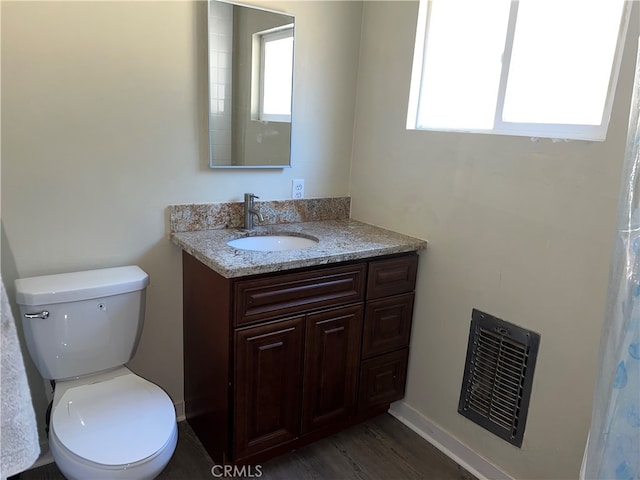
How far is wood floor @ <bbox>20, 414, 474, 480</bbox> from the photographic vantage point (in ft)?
6.26

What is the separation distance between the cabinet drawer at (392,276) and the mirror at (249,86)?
699 mm

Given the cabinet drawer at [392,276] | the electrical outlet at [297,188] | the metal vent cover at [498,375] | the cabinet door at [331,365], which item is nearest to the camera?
the metal vent cover at [498,375]

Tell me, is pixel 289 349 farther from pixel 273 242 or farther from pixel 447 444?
pixel 447 444

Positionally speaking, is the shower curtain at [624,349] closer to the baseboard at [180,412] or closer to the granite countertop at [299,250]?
the granite countertop at [299,250]

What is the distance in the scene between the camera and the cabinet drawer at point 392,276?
1996 mm

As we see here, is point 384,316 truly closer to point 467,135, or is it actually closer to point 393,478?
point 393,478

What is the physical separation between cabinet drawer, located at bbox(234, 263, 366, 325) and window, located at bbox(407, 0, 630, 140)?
0.81m

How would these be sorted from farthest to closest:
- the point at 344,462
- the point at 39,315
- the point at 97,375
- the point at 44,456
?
the point at 344,462 < the point at 44,456 < the point at 97,375 < the point at 39,315

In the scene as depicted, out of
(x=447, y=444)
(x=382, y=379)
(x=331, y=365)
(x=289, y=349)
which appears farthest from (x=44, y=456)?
(x=447, y=444)

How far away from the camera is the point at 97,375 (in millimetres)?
1759

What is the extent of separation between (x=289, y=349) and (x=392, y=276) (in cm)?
58

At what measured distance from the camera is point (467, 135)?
191cm

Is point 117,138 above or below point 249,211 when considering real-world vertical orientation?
above

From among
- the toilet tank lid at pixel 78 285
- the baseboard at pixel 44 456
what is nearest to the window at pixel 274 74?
the toilet tank lid at pixel 78 285
